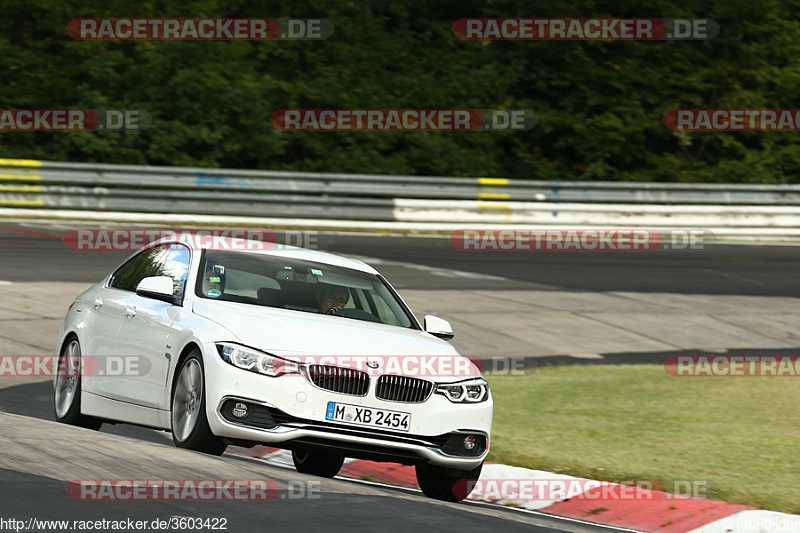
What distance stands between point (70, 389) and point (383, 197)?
17.0 m

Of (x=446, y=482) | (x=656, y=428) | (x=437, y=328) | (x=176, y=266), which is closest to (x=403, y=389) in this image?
(x=446, y=482)

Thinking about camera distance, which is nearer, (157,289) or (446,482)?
(446,482)

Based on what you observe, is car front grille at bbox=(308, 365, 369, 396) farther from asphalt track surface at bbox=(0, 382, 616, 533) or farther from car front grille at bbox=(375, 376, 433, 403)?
asphalt track surface at bbox=(0, 382, 616, 533)

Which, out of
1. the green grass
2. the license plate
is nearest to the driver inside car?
the license plate

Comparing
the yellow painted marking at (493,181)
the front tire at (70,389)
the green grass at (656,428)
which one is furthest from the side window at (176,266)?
the yellow painted marking at (493,181)

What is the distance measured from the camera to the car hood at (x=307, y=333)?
7613 millimetres

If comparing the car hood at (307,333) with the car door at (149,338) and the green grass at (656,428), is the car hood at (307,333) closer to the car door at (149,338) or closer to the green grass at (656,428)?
the car door at (149,338)

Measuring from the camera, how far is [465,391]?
803cm

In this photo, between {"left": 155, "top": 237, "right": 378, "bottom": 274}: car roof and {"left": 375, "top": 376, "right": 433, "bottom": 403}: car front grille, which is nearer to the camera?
{"left": 375, "top": 376, "right": 433, "bottom": 403}: car front grille

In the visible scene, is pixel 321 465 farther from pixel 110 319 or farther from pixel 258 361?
pixel 110 319

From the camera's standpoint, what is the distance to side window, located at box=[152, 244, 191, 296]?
28.5 ft

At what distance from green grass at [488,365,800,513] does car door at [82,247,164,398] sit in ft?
9.32

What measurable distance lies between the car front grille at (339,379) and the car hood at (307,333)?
4.3 inches

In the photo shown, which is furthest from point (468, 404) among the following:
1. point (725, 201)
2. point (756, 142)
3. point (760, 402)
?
point (756, 142)
